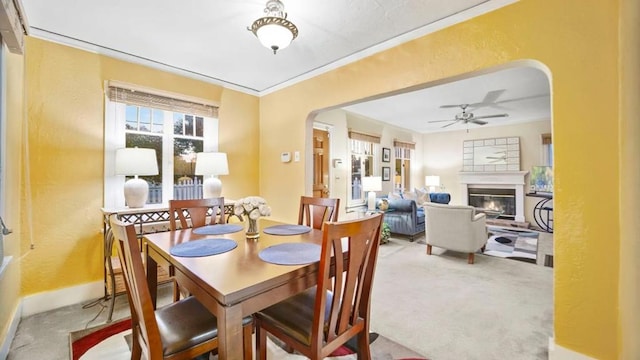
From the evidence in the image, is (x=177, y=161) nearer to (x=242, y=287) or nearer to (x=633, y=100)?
(x=242, y=287)

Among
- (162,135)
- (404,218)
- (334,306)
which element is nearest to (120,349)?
(334,306)

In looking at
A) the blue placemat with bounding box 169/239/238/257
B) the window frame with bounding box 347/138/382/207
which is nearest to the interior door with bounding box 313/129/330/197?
the window frame with bounding box 347/138/382/207

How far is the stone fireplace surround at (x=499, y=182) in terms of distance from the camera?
6.45 meters

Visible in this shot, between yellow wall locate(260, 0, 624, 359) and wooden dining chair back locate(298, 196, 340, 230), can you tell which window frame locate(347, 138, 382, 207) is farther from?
yellow wall locate(260, 0, 624, 359)

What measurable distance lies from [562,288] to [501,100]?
13.5 feet

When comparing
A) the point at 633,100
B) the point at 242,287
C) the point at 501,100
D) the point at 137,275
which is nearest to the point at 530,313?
the point at 633,100

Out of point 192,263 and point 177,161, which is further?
point 177,161

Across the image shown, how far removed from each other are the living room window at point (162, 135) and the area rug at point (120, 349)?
125cm

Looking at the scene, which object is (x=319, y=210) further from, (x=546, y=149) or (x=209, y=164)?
(x=546, y=149)

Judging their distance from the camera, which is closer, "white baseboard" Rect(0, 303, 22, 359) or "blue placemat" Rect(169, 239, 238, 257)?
"blue placemat" Rect(169, 239, 238, 257)

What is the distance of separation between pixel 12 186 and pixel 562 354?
400 cm

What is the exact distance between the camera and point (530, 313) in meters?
2.37

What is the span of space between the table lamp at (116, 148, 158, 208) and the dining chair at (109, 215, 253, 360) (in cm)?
141

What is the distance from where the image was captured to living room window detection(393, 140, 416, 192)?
23.1 ft
